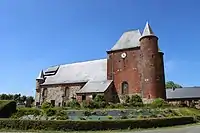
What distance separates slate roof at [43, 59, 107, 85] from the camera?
1827 inches

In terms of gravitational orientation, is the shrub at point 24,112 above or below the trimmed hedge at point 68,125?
above

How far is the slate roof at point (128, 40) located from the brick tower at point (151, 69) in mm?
3263

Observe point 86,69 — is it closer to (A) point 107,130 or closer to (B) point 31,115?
(B) point 31,115

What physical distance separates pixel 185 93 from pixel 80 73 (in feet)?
97.8

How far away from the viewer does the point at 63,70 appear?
178 ft

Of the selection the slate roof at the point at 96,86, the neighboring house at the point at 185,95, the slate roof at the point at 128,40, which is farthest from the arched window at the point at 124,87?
the neighboring house at the point at 185,95

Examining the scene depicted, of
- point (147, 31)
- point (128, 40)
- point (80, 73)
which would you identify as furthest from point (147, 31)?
point (80, 73)

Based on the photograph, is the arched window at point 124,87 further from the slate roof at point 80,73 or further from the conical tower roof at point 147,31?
the conical tower roof at point 147,31

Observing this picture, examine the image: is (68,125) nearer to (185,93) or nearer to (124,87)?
(124,87)

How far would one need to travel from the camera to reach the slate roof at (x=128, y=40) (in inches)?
1686

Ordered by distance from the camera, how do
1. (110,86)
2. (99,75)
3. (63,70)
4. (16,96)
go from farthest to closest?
1. (16,96)
2. (63,70)
3. (99,75)
4. (110,86)

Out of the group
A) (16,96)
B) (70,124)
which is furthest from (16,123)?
(16,96)

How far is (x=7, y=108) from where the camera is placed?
802 inches

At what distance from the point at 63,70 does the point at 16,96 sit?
140 ft
